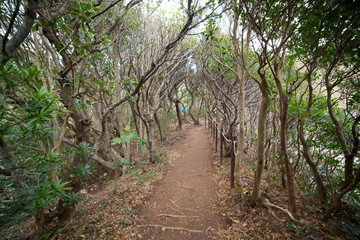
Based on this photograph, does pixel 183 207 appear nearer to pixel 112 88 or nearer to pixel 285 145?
pixel 285 145

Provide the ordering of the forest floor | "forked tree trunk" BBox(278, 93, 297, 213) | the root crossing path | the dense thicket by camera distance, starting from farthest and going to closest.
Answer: the root crossing path, the forest floor, "forked tree trunk" BBox(278, 93, 297, 213), the dense thicket

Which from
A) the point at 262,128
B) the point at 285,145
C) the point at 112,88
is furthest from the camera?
the point at 112,88

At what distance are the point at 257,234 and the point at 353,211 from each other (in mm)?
1679

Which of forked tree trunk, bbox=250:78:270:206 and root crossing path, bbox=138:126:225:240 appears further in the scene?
root crossing path, bbox=138:126:225:240

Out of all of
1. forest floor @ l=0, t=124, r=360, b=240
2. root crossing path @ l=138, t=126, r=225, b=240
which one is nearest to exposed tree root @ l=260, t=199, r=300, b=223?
forest floor @ l=0, t=124, r=360, b=240

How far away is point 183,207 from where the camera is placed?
4.03 metres

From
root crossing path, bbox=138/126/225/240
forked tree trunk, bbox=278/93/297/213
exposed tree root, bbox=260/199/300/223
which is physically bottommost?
root crossing path, bbox=138/126/225/240

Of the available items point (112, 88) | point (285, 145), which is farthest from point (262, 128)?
point (112, 88)

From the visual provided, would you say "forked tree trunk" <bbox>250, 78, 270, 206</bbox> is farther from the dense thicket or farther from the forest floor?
the forest floor

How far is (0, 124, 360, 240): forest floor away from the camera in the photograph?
8.57 ft

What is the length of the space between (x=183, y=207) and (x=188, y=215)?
0.35 metres

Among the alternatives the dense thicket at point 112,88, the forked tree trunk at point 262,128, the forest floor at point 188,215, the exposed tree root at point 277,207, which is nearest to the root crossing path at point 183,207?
the forest floor at point 188,215

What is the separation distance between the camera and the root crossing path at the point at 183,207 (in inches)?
127

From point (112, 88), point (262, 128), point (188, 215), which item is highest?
point (112, 88)
